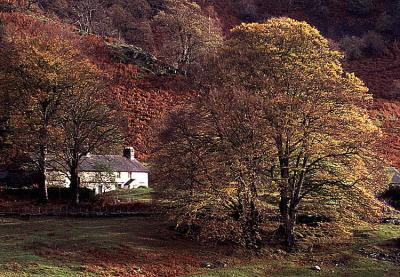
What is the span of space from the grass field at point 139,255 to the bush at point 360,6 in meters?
109

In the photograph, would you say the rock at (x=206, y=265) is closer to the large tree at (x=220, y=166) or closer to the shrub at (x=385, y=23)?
the large tree at (x=220, y=166)

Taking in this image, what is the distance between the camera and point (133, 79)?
8262 cm

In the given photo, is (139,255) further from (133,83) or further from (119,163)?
(133,83)

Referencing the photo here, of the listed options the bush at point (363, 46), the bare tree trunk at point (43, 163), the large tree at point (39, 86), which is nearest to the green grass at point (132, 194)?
the bare tree trunk at point (43, 163)

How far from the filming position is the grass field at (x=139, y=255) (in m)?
25.4

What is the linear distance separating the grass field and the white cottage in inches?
458

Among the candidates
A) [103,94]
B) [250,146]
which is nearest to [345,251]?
[250,146]

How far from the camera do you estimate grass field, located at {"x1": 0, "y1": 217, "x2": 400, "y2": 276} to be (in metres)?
25.4

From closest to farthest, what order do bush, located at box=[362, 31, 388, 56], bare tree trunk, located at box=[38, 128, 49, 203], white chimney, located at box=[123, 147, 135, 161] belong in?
bare tree trunk, located at box=[38, 128, 49, 203] → white chimney, located at box=[123, 147, 135, 161] → bush, located at box=[362, 31, 388, 56]

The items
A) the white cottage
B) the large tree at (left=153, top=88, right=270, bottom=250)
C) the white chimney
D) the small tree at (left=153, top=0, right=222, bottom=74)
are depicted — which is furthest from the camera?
the small tree at (left=153, top=0, right=222, bottom=74)

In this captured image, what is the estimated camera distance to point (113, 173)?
49.9m

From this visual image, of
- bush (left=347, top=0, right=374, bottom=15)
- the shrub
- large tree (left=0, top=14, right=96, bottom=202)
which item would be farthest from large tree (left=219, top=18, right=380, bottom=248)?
bush (left=347, top=0, right=374, bottom=15)

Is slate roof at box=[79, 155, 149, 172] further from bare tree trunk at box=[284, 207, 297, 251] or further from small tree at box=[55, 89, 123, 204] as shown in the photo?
bare tree trunk at box=[284, 207, 297, 251]

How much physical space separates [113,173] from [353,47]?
3354 inches
